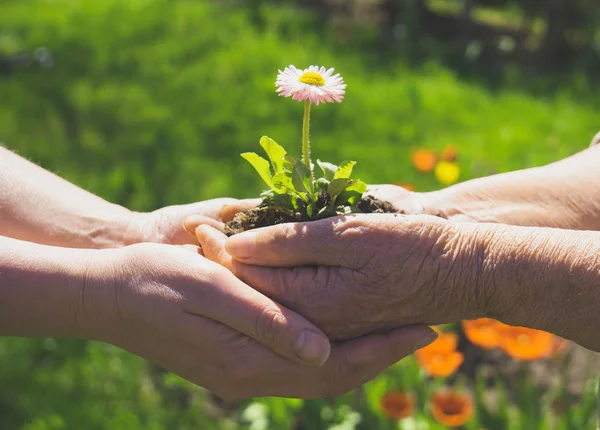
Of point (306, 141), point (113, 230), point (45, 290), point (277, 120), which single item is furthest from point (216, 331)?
point (277, 120)

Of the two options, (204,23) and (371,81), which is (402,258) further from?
(204,23)

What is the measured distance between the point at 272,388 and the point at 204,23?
514 cm

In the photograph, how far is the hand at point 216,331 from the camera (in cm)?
198

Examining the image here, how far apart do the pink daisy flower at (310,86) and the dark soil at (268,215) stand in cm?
31

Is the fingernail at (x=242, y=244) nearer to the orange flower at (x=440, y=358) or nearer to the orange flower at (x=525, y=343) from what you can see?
the orange flower at (x=440, y=358)

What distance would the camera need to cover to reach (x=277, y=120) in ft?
16.9

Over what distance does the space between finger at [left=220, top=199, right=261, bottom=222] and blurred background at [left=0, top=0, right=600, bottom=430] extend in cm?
85

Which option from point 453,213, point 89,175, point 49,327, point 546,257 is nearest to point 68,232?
point 49,327

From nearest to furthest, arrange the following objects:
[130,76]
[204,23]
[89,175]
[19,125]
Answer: [89,175], [19,125], [130,76], [204,23]

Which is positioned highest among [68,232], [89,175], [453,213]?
[453,213]

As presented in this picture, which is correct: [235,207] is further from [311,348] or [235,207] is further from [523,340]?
[523,340]

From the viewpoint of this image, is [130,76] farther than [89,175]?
Yes

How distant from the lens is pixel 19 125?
16.4 feet

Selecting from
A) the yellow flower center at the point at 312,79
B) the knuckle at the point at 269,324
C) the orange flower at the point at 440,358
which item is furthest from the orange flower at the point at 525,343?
the yellow flower center at the point at 312,79
